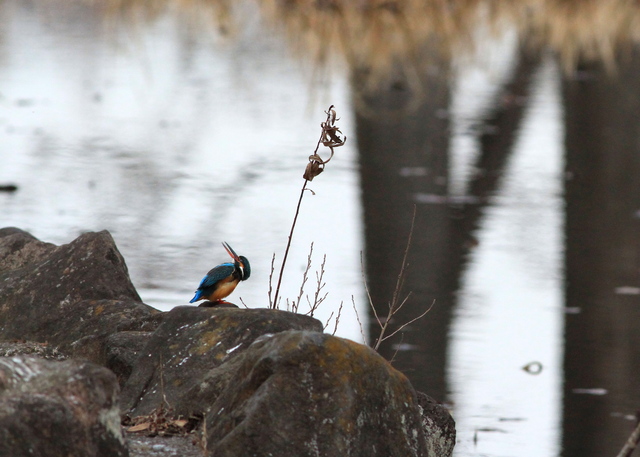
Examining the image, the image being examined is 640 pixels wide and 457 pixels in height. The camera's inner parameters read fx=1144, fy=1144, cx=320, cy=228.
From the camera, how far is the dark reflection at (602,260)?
490 centimetres

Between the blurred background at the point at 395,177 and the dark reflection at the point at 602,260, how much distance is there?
0.02 meters

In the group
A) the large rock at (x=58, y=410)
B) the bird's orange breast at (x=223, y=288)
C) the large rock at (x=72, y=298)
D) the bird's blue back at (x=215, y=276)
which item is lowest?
the large rock at (x=72, y=298)

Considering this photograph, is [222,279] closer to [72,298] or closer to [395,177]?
[72,298]

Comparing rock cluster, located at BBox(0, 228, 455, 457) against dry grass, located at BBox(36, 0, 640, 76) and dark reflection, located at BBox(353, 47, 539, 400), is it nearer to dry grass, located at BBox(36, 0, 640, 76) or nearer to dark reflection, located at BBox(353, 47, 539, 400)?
dark reflection, located at BBox(353, 47, 539, 400)

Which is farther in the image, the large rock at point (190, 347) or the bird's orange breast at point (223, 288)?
the bird's orange breast at point (223, 288)

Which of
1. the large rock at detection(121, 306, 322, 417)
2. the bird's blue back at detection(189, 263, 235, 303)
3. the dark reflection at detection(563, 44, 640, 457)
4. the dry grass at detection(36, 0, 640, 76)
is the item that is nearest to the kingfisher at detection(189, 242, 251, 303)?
the bird's blue back at detection(189, 263, 235, 303)

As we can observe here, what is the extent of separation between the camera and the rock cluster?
8.95ft

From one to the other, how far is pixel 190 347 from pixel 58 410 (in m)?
1.09

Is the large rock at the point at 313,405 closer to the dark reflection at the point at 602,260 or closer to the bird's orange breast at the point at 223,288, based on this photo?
the bird's orange breast at the point at 223,288

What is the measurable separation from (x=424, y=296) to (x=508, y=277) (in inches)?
30.5

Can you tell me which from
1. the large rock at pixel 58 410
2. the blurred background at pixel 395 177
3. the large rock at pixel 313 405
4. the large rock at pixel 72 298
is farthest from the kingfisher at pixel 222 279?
the large rock at pixel 58 410

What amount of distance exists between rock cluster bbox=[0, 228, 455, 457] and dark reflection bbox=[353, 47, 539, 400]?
0.80 m

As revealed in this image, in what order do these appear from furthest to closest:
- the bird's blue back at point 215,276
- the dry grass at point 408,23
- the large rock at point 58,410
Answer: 1. the dry grass at point 408,23
2. the bird's blue back at point 215,276
3. the large rock at point 58,410

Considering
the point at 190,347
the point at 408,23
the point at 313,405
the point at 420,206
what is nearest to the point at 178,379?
the point at 190,347
